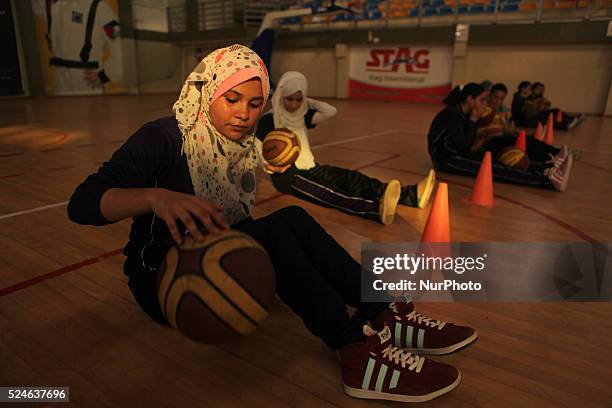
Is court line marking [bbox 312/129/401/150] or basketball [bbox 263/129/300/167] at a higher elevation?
basketball [bbox 263/129/300/167]

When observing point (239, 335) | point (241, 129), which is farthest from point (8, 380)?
point (241, 129)

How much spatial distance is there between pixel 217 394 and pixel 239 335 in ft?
0.77

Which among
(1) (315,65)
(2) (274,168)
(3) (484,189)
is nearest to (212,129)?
(2) (274,168)

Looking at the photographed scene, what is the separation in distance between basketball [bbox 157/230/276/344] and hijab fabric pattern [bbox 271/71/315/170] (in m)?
2.15

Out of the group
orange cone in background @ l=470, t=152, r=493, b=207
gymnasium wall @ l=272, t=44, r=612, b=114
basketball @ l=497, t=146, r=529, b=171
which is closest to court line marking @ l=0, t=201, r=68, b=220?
orange cone in background @ l=470, t=152, r=493, b=207

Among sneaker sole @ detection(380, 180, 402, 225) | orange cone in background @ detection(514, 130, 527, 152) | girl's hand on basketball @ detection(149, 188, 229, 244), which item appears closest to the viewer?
girl's hand on basketball @ detection(149, 188, 229, 244)

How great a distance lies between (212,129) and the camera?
4.52ft

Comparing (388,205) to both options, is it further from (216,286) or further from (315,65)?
(315,65)

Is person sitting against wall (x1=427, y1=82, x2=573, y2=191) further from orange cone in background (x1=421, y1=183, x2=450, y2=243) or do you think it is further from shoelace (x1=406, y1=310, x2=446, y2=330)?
shoelace (x1=406, y1=310, x2=446, y2=330)

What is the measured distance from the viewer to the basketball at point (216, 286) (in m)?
1.07

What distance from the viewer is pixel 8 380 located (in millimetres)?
1255

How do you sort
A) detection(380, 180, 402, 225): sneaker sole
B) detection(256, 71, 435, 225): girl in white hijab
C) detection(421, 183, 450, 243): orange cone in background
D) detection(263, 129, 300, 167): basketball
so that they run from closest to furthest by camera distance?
detection(421, 183, 450, 243): orange cone in background → detection(380, 180, 402, 225): sneaker sole → detection(256, 71, 435, 225): girl in white hijab → detection(263, 129, 300, 167): basketball

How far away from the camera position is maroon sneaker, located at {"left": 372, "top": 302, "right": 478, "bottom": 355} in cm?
137

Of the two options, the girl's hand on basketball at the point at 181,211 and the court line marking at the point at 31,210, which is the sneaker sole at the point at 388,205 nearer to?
the girl's hand on basketball at the point at 181,211
